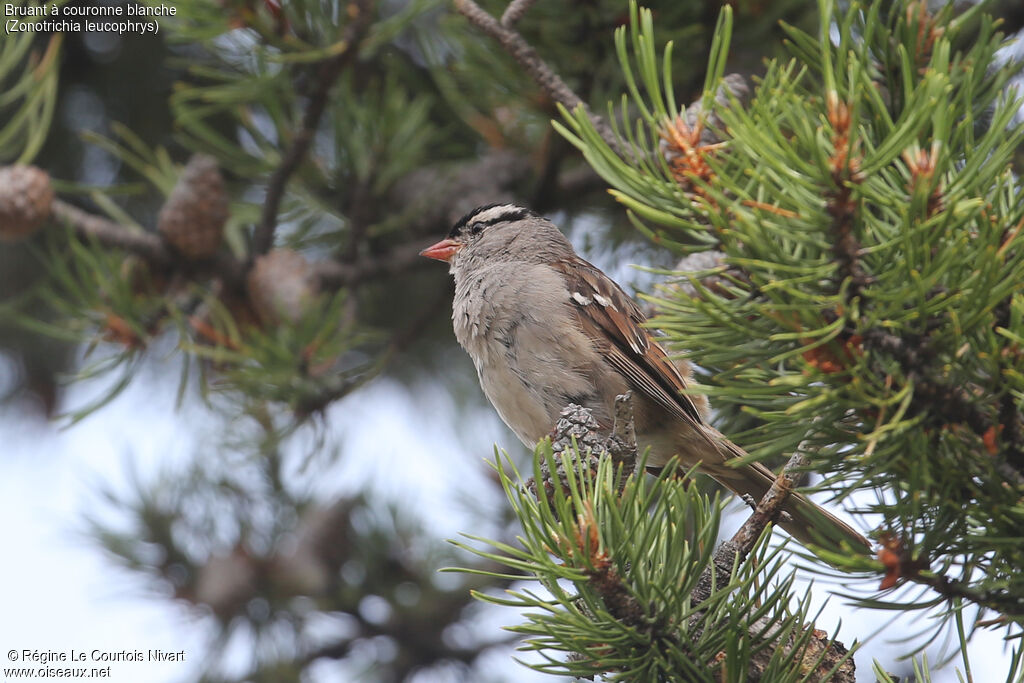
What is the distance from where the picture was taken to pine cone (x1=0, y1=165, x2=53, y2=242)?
2740mm

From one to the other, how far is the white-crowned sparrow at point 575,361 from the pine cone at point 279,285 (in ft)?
1.66

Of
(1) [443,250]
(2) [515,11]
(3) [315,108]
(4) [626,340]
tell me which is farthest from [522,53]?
(1) [443,250]

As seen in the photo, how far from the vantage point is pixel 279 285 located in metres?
3.01

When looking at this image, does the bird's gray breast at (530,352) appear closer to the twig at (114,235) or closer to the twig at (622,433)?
the twig at (622,433)

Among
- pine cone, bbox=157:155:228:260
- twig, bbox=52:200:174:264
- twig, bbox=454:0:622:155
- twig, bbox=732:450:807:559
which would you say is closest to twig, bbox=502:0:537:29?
twig, bbox=454:0:622:155

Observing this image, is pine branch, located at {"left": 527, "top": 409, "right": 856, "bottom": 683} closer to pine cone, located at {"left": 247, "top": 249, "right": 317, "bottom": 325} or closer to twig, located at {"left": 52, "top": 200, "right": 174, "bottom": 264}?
pine cone, located at {"left": 247, "top": 249, "right": 317, "bottom": 325}

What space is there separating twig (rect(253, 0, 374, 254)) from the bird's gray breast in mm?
700

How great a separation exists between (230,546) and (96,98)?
1825 mm

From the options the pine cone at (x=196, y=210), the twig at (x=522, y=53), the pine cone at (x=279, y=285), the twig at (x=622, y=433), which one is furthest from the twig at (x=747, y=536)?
A: the pine cone at (x=196, y=210)

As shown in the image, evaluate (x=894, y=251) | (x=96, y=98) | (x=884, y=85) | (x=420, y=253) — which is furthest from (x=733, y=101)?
(x=96, y=98)

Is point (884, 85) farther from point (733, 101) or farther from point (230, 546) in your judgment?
point (230, 546)

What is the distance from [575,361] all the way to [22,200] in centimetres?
169

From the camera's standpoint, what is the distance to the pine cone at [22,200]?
2740 millimetres

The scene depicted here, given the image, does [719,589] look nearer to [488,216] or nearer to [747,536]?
[747,536]
